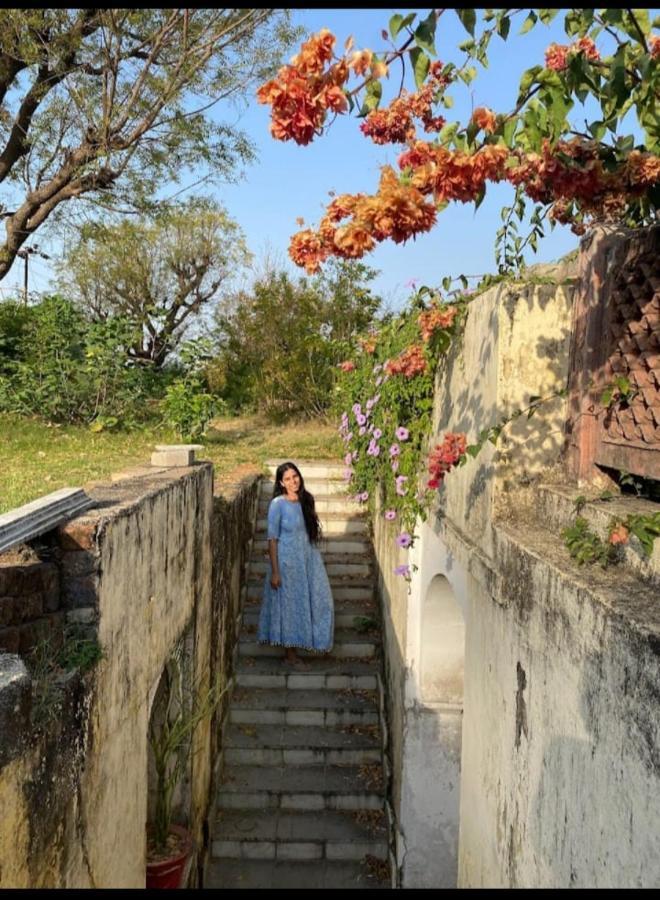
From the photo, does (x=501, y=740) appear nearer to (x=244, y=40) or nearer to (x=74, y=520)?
(x=74, y=520)

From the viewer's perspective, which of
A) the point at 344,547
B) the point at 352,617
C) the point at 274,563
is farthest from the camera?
the point at 344,547

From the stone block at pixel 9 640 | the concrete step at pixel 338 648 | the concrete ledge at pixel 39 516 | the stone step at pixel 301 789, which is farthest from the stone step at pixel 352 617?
the stone block at pixel 9 640

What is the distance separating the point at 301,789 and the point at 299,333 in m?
9.05

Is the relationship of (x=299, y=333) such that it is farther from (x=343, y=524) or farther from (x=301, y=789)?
(x=301, y=789)

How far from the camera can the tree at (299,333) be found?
45.1ft

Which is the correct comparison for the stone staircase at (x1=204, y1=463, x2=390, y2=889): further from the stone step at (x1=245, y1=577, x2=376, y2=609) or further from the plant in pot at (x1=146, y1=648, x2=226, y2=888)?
the plant in pot at (x1=146, y1=648, x2=226, y2=888)

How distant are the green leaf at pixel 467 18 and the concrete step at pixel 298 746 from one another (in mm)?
6216

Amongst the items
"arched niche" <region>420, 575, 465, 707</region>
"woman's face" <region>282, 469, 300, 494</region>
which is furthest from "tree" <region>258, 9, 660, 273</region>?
"woman's face" <region>282, 469, 300, 494</region>

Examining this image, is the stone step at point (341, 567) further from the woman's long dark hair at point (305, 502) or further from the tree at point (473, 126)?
the tree at point (473, 126)

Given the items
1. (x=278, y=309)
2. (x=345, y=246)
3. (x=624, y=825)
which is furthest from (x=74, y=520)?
(x=278, y=309)

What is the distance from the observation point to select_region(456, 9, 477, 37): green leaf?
175 cm

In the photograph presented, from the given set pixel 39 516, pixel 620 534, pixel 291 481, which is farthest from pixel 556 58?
pixel 291 481

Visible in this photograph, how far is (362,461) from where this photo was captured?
25.0ft

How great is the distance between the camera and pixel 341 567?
8.51 meters
